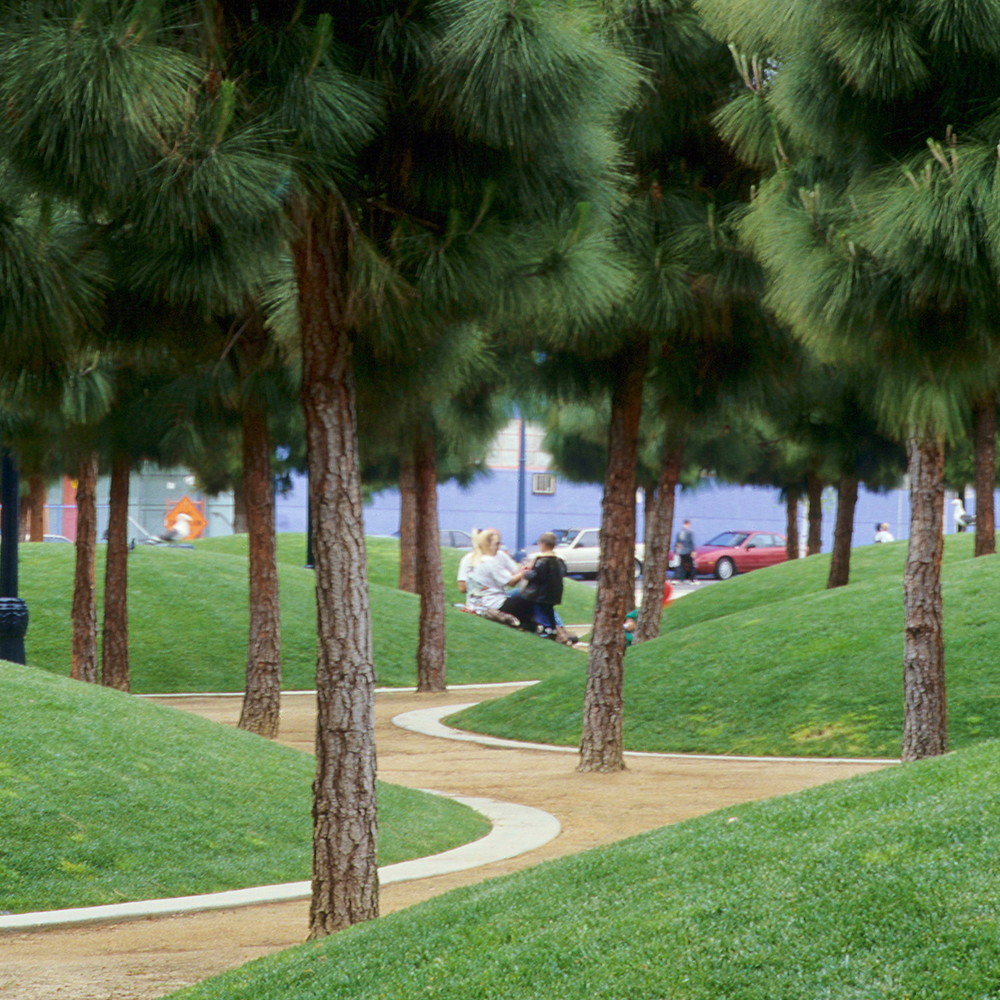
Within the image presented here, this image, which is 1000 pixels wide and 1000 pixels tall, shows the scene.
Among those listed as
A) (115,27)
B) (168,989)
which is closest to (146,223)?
(115,27)

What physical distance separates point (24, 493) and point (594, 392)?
23.5m

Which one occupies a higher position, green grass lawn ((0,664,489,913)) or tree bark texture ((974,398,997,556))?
tree bark texture ((974,398,997,556))

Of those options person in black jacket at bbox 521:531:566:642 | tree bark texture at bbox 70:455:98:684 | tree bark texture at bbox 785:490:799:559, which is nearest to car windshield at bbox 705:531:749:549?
tree bark texture at bbox 785:490:799:559

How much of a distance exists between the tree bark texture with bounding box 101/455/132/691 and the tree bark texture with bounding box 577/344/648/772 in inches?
243

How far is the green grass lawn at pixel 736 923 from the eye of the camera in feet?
11.9

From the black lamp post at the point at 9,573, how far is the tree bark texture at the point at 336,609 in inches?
292

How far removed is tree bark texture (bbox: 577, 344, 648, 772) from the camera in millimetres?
10539

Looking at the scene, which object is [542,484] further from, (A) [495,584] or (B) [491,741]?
(B) [491,741]

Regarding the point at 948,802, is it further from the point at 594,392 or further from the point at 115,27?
the point at 594,392

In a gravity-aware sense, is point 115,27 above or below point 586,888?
above

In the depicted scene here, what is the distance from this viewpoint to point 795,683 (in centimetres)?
1281

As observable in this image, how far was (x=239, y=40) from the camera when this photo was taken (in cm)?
512

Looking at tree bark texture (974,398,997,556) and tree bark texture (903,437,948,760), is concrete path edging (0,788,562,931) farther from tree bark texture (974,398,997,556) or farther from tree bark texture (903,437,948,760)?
tree bark texture (974,398,997,556)

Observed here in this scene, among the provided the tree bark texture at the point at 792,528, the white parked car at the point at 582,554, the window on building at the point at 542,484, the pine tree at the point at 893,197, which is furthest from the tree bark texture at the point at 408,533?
the window on building at the point at 542,484
